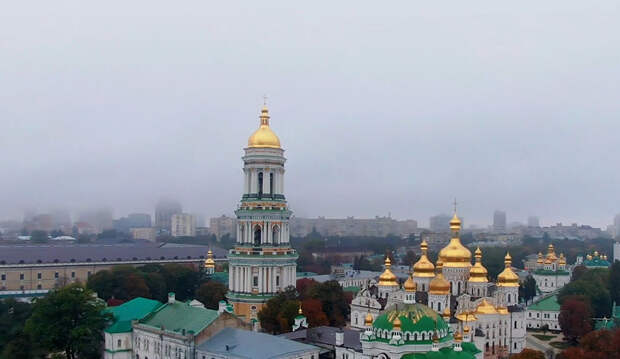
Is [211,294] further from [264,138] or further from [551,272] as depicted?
[551,272]

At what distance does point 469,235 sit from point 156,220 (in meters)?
42.3

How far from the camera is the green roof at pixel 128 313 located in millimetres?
33375

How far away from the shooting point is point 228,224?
114625mm

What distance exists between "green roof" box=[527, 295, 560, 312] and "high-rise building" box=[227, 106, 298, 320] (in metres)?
17.7

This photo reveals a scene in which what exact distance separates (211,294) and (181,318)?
579 inches

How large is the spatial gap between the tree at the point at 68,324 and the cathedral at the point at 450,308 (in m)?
12.7

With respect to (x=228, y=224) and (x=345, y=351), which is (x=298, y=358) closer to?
(x=345, y=351)

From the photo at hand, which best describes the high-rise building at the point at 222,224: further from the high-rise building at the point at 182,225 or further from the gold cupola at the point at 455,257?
the gold cupola at the point at 455,257

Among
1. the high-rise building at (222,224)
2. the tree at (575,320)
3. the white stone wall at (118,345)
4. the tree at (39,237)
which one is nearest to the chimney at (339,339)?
the white stone wall at (118,345)

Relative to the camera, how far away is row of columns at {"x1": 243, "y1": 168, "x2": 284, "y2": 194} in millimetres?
41625

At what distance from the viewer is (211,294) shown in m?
46.1

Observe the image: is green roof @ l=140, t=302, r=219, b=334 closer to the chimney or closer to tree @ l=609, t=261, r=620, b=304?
the chimney

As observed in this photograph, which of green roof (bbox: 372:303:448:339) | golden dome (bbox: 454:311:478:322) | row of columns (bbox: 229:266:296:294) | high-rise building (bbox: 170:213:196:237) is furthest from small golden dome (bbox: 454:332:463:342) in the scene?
high-rise building (bbox: 170:213:196:237)

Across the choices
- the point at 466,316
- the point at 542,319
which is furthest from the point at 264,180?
the point at 542,319
